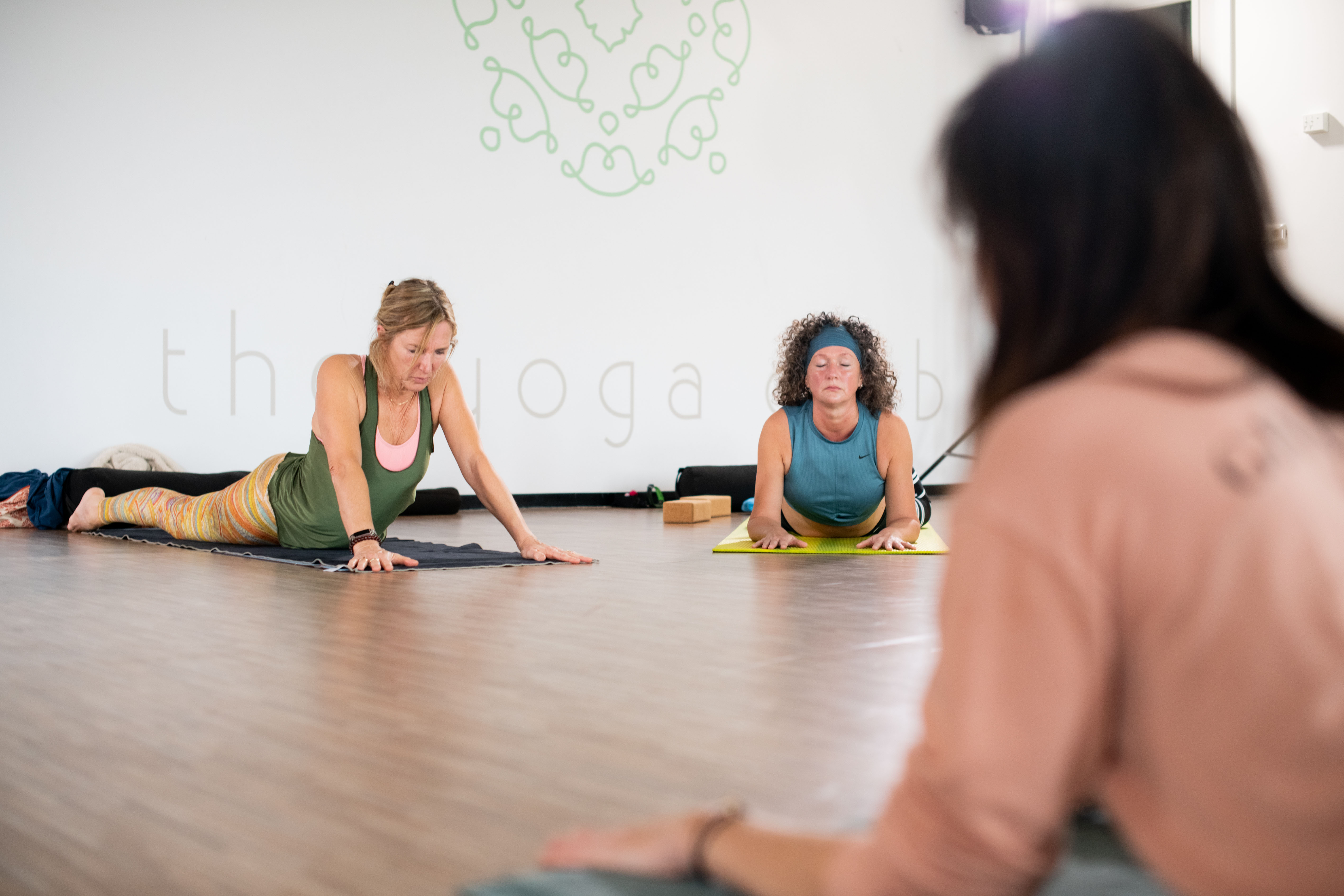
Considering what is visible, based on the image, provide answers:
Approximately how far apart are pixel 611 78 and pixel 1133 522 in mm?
6220

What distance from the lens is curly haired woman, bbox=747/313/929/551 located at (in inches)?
134

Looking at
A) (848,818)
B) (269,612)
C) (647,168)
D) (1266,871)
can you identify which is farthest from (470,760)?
(647,168)

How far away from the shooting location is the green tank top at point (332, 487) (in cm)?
309

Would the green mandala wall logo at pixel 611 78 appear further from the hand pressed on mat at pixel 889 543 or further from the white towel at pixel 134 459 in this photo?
the hand pressed on mat at pixel 889 543

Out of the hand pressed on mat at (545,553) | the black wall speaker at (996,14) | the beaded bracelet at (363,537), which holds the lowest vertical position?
the hand pressed on mat at (545,553)

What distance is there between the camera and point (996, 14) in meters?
7.37

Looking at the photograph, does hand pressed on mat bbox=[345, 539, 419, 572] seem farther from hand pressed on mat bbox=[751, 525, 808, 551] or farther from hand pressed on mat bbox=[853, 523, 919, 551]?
hand pressed on mat bbox=[853, 523, 919, 551]

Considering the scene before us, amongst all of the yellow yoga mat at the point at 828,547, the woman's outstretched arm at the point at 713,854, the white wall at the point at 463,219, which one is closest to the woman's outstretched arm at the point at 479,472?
the yellow yoga mat at the point at 828,547

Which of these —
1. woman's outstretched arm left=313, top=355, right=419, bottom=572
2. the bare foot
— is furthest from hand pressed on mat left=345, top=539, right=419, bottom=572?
the bare foot

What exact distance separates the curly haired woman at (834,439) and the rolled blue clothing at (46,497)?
2.94m

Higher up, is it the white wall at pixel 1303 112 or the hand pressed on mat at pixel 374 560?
the white wall at pixel 1303 112

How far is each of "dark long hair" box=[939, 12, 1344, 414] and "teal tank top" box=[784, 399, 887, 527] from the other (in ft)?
9.36

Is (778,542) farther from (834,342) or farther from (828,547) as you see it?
(834,342)

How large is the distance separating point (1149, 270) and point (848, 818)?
558 millimetres
